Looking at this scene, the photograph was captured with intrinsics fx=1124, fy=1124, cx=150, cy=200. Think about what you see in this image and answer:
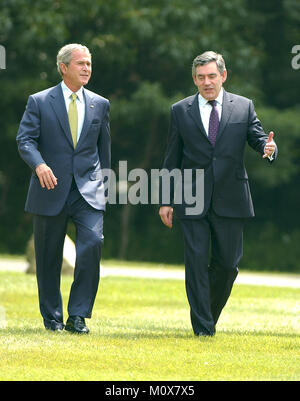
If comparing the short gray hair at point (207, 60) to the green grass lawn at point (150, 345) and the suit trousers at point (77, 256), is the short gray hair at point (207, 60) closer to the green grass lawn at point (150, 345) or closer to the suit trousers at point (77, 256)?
the suit trousers at point (77, 256)

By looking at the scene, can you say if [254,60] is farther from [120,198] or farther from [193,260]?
[193,260]

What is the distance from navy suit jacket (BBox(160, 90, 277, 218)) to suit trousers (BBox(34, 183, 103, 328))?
2.28ft

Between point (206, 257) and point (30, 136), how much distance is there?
5.43 ft

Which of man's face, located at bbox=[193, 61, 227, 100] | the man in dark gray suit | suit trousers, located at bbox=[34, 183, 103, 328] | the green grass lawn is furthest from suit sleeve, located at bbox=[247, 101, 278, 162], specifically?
the green grass lawn

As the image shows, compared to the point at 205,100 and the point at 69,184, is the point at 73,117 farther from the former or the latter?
the point at 205,100

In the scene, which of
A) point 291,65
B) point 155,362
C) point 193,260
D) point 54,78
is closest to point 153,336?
point 193,260

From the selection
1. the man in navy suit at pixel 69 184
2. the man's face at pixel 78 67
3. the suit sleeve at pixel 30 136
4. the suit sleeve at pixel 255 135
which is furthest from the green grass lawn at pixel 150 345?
the man's face at pixel 78 67

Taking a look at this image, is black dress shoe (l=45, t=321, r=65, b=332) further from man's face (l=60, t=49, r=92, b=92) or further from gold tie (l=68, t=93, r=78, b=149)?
man's face (l=60, t=49, r=92, b=92)

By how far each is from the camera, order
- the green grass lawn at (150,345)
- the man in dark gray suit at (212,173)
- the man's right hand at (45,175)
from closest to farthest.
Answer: the green grass lawn at (150,345), the man's right hand at (45,175), the man in dark gray suit at (212,173)

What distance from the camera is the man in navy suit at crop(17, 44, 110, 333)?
8.73 metres

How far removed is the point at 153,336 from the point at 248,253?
58.7 ft

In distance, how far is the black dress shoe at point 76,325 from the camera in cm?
Answer: 860

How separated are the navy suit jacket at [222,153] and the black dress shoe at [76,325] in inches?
44.3

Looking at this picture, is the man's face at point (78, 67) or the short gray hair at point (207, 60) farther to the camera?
→ the man's face at point (78, 67)
